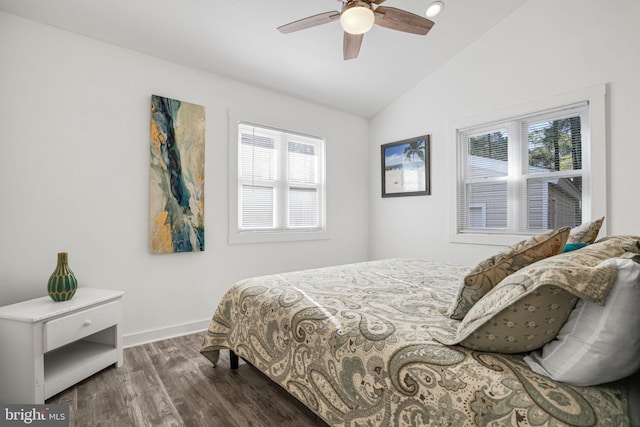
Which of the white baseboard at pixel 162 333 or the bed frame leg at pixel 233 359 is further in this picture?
the white baseboard at pixel 162 333

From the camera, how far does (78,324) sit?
2.03 meters

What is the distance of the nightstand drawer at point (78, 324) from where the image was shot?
6.07ft

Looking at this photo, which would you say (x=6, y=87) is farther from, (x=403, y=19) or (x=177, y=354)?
(x=403, y=19)

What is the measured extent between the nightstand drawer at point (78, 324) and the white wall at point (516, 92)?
3.24m

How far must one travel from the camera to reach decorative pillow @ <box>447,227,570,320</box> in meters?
1.21

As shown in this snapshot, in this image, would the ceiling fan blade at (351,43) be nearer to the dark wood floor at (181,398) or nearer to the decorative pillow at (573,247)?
the decorative pillow at (573,247)

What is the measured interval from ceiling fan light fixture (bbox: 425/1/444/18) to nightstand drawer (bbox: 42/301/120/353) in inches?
139

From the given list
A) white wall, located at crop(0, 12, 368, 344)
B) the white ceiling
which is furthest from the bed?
the white ceiling

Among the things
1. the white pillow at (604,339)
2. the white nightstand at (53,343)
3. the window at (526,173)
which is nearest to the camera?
the white pillow at (604,339)

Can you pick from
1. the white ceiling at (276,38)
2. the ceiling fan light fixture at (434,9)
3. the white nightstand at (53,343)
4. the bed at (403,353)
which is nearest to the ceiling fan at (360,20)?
the white ceiling at (276,38)

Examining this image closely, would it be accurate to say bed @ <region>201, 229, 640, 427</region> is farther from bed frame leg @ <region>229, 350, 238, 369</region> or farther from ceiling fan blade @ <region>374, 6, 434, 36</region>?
ceiling fan blade @ <region>374, 6, 434, 36</region>

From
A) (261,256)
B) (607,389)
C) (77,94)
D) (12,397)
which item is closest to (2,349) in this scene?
(12,397)

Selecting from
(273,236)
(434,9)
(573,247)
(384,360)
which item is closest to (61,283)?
(273,236)

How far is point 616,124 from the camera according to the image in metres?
2.58
